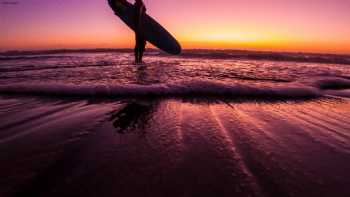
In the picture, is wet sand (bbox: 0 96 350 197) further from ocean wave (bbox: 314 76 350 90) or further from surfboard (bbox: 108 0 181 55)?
surfboard (bbox: 108 0 181 55)

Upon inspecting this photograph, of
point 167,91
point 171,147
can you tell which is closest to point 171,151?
point 171,147

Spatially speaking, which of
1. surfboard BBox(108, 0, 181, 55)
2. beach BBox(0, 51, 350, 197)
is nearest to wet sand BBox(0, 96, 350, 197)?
beach BBox(0, 51, 350, 197)

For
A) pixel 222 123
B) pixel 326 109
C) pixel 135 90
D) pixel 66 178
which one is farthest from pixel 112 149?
pixel 326 109

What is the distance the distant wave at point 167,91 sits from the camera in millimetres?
4309

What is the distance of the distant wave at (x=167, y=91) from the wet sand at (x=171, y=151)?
93 cm

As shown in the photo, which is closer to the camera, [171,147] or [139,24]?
[171,147]

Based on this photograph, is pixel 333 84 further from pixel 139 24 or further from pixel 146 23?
pixel 146 23

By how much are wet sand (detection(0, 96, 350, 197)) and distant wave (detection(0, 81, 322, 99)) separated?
3.04 feet

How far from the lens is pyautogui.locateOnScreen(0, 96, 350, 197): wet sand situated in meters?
1.40

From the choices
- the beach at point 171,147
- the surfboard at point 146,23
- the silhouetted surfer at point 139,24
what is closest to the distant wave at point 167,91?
the beach at point 171,147

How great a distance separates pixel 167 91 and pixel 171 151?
2.68 meters

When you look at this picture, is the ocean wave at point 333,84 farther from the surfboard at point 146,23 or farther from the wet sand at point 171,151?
the surfboard at point 146,23

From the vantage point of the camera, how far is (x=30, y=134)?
7.38 ft

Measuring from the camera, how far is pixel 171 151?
1915 mm
